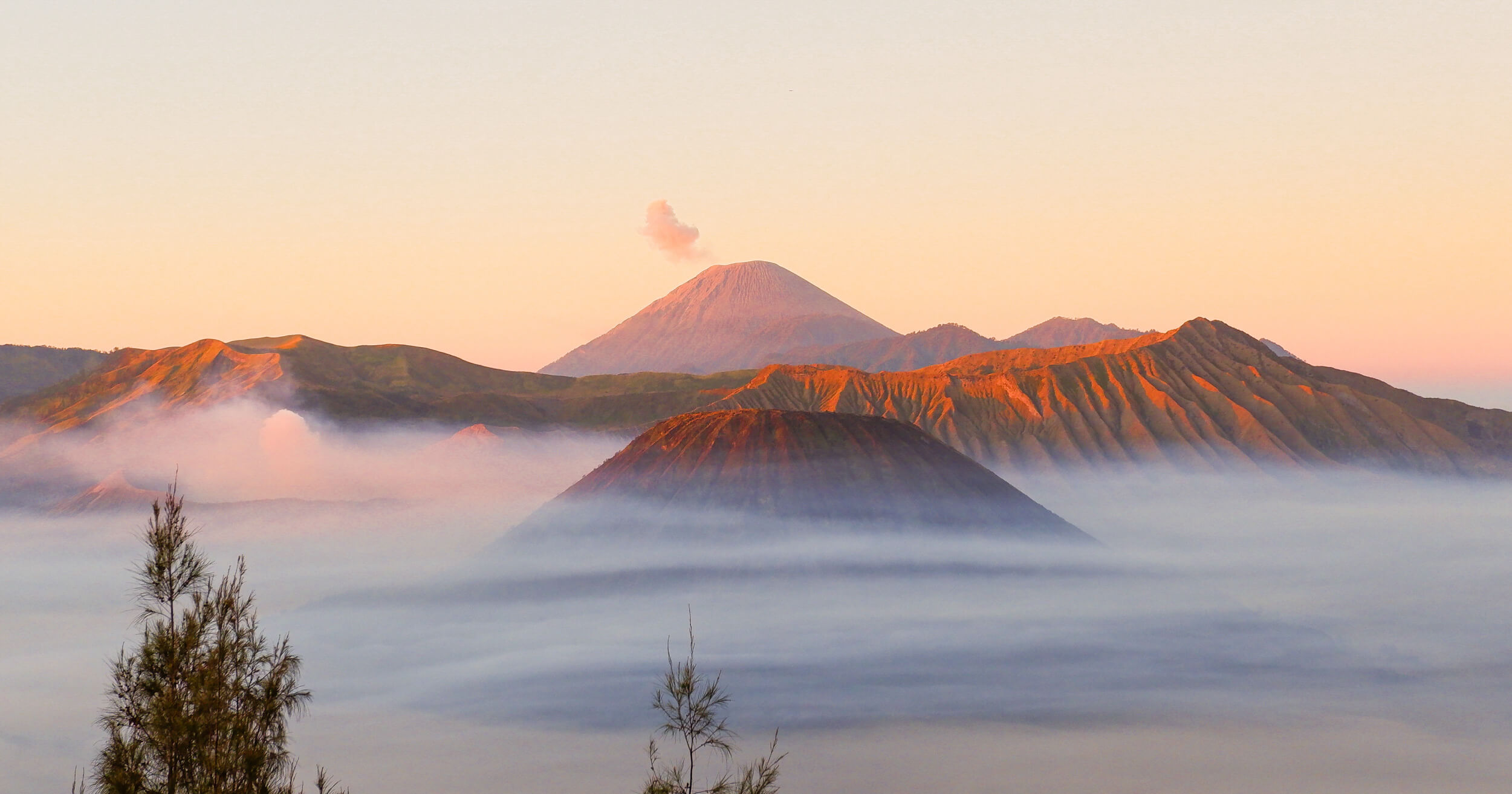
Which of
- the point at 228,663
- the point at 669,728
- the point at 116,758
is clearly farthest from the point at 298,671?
the point at 669,728

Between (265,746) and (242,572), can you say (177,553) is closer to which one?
(242,572)

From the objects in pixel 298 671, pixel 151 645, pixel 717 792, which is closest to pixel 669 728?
pixel 717 792


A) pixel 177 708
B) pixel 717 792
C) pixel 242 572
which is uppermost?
pixel 242 572

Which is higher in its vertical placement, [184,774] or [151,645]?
[151,645]

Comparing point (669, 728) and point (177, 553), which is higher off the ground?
point (177, 553)

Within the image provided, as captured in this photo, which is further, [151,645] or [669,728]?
[669,728]

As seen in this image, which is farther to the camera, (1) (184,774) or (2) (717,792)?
(2) (717,792)

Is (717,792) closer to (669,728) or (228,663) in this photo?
(669,728)
